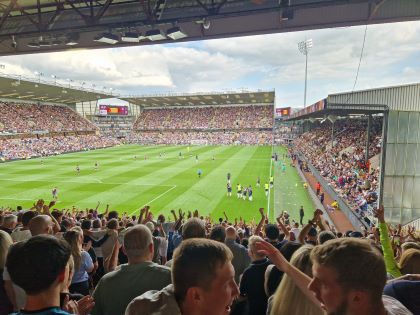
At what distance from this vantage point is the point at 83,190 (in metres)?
26.1

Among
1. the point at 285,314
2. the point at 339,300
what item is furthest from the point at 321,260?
the point at 285,314

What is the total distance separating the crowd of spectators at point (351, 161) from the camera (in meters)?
19.5

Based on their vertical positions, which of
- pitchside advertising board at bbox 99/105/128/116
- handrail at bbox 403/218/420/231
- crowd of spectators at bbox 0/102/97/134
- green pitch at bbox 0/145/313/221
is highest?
pitchside advertising board at bbox 99/105/128/116

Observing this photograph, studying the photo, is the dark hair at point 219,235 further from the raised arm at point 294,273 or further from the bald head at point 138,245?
the raised arm at point 294,273

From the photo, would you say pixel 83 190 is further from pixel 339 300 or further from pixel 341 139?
pixel 341 139

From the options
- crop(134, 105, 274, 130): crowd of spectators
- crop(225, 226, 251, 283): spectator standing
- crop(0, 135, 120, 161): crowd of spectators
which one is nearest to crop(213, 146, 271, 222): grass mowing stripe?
crop(225, 226, 251, 283): spectator standing

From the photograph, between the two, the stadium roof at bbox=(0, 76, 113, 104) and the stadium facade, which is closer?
the stadium facade

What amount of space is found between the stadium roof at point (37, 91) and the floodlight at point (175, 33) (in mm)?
45884

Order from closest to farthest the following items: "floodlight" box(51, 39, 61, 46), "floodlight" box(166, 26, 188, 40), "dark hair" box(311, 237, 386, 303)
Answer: "dark hair" box(311, 237, 386, 303) < "floodlight" box(166, 26, 188, 40) < "floodlight" box(51, 39, 61, 46)

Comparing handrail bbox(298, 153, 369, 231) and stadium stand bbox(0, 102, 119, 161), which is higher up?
stadium stand bbox(0, 102, 119, 161)

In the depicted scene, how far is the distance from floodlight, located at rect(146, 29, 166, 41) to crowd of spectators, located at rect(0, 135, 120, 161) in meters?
46.1

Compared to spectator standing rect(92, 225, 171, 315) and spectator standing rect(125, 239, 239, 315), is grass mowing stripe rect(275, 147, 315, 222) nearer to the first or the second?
Answer: spectator standing rect(92, 225, 171, 315)

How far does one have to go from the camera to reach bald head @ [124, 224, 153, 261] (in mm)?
2840

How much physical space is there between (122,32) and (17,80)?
45.9 meters
